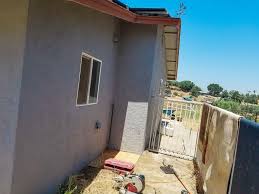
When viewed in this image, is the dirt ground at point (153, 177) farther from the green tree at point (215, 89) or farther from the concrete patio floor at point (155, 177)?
the green tree at point (215, 89)

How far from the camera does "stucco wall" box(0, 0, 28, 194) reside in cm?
339

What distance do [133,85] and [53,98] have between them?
12.6 feet

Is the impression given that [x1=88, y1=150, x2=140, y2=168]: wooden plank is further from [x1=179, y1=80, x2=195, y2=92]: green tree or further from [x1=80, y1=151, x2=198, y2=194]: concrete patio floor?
[x1=179, y1=80, x2=195, y2=92]: green tree

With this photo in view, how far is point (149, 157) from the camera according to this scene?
7.79 m

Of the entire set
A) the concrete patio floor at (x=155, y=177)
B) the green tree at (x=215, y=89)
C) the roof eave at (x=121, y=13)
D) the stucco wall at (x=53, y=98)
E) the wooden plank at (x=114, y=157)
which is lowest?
the concrete patio floor at (x=155, y=177)

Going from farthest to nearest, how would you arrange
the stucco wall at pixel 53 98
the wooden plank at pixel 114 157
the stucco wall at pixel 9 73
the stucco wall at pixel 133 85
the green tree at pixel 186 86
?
1. the green tree at pixel 186 86
2. the stucco wall at pixel 133 85
3. the wooden plank at pixel 114 157
4. the stucco wall at pixel 53 98
5. the stucco wall at pixel 9 73

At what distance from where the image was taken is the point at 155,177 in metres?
6.19

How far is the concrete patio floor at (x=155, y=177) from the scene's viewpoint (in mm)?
5329

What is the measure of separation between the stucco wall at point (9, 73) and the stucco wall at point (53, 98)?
0.27ft

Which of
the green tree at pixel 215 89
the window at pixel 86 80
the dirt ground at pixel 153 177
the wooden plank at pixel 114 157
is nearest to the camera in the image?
the dirt ground at pixel 153 177

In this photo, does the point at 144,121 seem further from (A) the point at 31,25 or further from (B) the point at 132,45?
(A) the point at 31,25

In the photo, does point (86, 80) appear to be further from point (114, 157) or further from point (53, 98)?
point (114, 157)

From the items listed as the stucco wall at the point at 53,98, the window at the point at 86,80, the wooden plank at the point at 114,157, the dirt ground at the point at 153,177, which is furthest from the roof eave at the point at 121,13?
the wooden plank at the point at 114,157

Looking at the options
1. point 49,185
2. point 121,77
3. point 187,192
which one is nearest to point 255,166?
point 187,192
